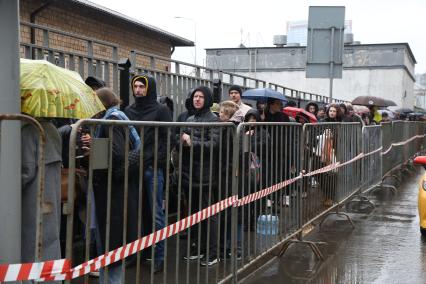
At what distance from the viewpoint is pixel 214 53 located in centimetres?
4812

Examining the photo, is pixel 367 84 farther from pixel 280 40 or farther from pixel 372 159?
pixel 372 159

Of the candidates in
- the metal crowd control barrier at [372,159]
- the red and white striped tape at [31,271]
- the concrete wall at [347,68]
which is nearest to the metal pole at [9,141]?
the red and white striped tape at [31,271]

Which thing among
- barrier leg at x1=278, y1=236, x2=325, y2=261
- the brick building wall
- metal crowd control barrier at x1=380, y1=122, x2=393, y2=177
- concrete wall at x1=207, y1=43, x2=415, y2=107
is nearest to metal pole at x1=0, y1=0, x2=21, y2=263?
barrier leg at x1=278, y1=236, x2=325, y2=261

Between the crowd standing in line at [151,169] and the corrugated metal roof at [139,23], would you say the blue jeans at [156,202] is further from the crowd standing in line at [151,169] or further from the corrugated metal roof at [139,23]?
the corrugated metal roof at [139,23]

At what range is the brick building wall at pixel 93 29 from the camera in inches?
513

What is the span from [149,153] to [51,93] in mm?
805

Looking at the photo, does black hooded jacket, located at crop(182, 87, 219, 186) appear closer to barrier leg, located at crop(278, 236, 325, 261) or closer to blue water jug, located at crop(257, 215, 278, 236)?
blue water jug, located at crop(257, 215, 278, 236)

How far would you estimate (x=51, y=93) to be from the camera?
3.33m

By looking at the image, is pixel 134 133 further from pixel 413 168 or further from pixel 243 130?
pixel 413 168

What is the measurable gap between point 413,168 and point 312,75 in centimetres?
700

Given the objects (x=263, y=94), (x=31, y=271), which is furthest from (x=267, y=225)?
(x=263, y=94)

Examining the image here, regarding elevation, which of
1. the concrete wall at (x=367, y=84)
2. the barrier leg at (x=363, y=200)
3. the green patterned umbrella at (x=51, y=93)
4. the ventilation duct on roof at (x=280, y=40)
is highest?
the ventilation duct on roof at (x=280, y=40)

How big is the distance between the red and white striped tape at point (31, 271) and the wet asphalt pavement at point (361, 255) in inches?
123

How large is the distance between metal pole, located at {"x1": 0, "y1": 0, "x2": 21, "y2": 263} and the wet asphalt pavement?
3.24 m
